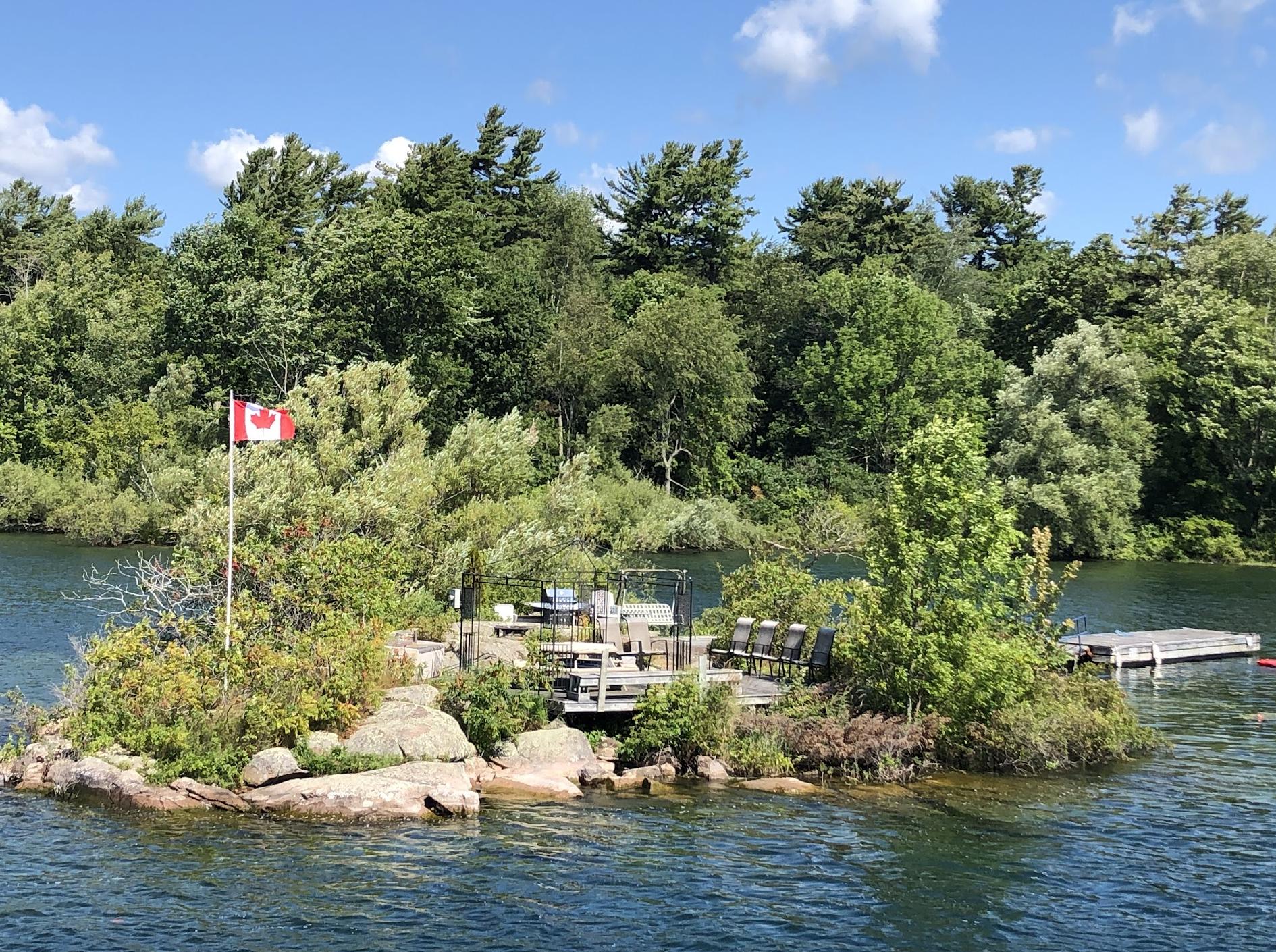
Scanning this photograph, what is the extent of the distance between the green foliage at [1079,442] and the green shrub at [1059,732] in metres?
35.7

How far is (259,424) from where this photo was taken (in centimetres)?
2097

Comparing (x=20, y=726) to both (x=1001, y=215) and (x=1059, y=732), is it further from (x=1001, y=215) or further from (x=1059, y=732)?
(x=1001, y=215)

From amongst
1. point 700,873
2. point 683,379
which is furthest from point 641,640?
point 683,379

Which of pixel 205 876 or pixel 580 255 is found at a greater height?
pixel 580 255

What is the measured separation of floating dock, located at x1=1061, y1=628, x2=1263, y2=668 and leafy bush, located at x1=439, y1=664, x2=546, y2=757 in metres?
16.5

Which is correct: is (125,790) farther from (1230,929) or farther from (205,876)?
(1230,929)

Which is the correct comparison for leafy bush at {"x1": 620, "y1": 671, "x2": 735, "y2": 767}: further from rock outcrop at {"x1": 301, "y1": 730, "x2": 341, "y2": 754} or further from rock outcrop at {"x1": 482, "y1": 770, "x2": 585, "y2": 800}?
rock outcrop at {"x1": 301, "y1": 730, "x2": 341, "y2": 754}

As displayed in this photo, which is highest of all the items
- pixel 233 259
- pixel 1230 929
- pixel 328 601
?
pixel 233 259

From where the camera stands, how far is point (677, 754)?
67.9ft

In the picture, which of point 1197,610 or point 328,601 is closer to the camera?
point 328,601

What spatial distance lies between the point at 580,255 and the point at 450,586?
52246mm

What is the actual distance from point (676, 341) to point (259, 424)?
45.6 meters

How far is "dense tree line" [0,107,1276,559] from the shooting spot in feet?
190

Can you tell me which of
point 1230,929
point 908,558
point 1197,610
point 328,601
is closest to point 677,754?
point 908,558
